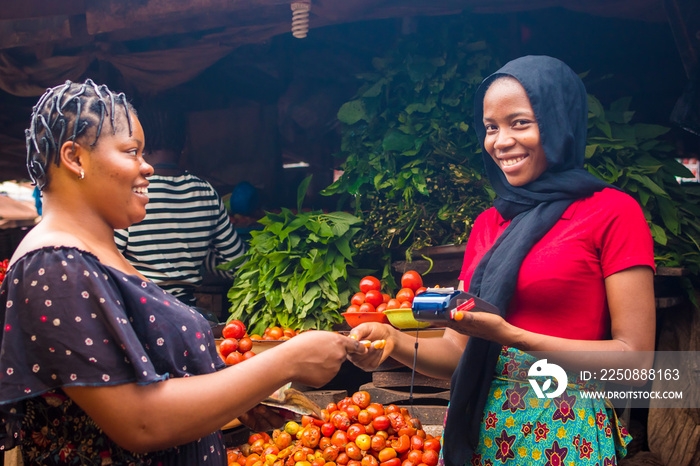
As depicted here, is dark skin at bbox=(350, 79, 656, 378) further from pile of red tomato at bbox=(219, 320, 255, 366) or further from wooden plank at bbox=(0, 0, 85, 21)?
wooden plank at bbox=(0, 0, 85, 21)

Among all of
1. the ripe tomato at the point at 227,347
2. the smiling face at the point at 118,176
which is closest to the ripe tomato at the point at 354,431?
the ripe tomato at the point at 227,347

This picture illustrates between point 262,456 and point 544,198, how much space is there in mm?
2065

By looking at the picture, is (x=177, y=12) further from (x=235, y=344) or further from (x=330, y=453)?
(x=330, y=453)

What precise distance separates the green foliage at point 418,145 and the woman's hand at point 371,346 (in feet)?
5.06

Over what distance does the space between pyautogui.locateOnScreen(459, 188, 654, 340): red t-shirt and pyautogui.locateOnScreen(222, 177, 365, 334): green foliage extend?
184cm

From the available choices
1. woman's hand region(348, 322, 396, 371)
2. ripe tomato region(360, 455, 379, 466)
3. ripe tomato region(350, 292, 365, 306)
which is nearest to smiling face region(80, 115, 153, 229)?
woman's hand region(348, 322, 396, 371)

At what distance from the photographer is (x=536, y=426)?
1835mm

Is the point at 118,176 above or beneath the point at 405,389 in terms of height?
above

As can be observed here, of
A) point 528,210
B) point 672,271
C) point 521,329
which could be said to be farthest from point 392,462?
point 672,271

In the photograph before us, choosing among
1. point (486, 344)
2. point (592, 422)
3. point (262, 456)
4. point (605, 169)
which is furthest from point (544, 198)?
point (262, 456)

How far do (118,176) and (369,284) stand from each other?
7.50 ft

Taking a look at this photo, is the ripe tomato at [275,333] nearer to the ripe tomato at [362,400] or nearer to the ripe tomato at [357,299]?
the ripe tomato at [357,299]

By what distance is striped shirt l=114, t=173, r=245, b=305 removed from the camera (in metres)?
3.92

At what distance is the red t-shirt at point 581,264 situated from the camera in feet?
5.88
